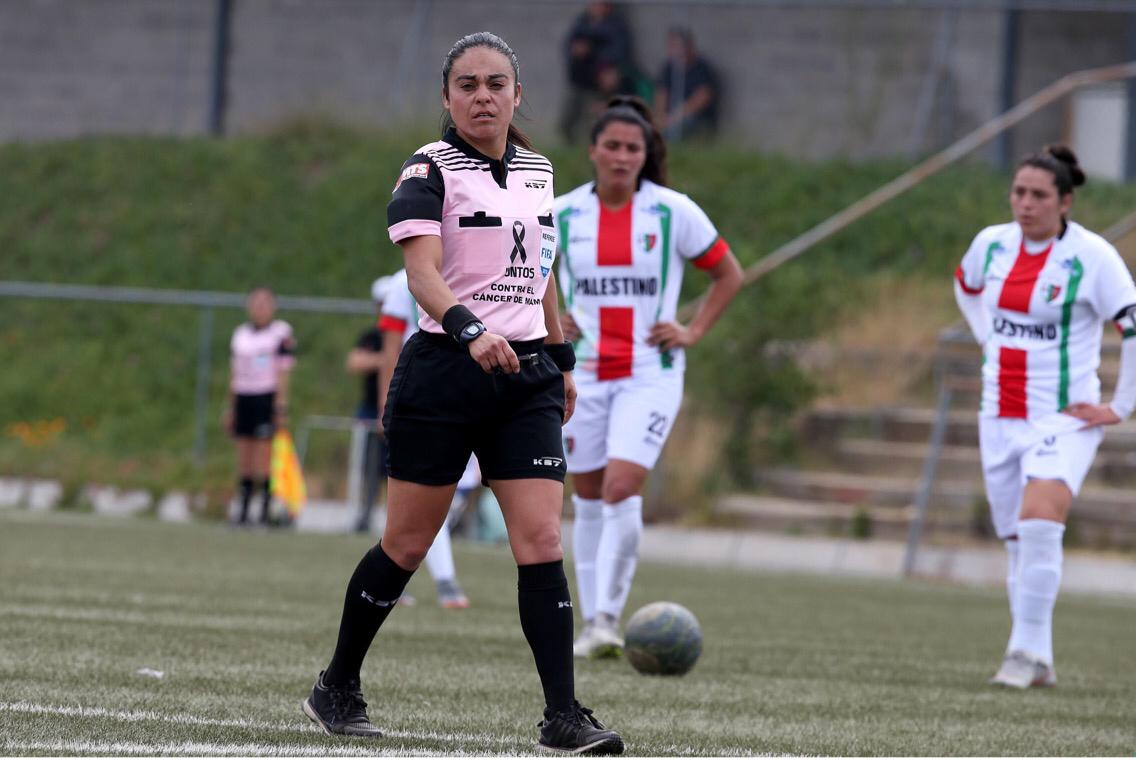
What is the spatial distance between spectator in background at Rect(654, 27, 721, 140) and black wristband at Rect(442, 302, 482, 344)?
18.4 metres

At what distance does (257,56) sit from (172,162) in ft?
6.35

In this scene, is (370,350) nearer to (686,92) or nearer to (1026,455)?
(686,92)

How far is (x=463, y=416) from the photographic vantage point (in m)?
5.29

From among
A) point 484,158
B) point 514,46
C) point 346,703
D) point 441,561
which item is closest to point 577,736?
point 346,703

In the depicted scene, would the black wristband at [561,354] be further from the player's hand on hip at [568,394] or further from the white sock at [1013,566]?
the white sock at [1013,566]

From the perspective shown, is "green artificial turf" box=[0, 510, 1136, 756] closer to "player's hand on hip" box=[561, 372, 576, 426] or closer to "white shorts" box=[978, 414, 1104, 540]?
"white shorts" box=[978, 414, 1104, 540]

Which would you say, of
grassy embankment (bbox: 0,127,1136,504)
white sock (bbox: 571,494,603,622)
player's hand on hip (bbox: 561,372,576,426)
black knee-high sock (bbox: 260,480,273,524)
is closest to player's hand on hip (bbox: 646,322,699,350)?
white sock (bbox: 571,494,603,622)

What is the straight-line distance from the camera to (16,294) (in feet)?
72.5

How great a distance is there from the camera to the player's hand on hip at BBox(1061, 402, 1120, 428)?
8203mm

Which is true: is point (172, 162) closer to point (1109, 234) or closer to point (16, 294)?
point (16, 294)

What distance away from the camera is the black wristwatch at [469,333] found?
496 cm

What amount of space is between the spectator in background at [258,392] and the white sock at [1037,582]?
11.1 meters

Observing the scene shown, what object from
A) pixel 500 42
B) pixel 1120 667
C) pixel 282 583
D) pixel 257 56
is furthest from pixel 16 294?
pixel 500 42

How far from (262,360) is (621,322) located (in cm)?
1045
